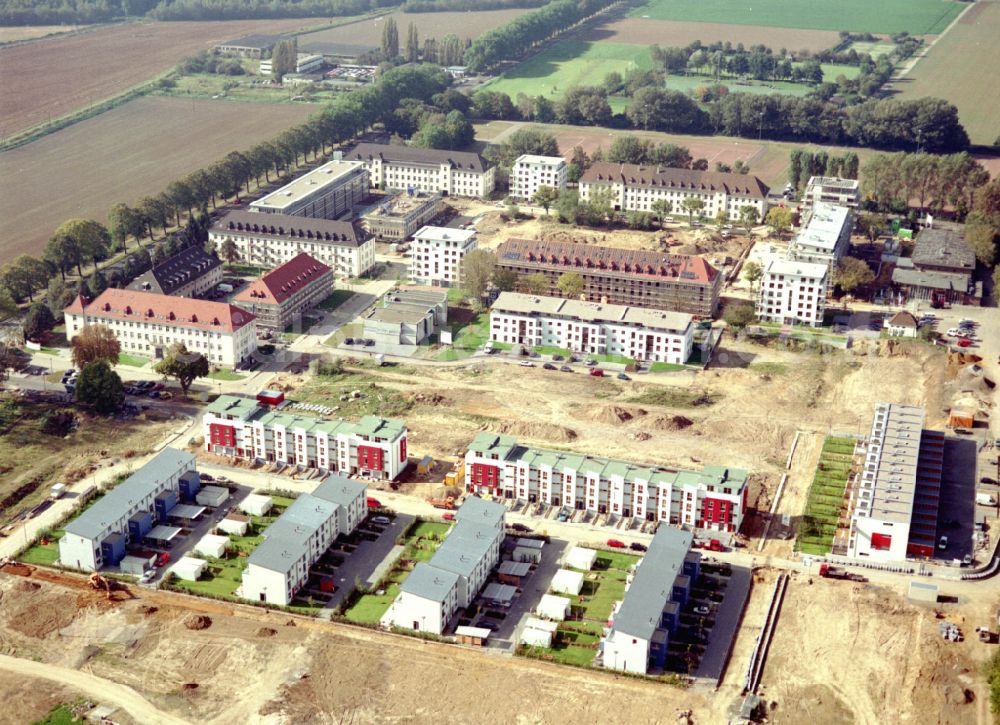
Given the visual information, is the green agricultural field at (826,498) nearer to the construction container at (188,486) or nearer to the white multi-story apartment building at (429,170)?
the construction container at (188,486)

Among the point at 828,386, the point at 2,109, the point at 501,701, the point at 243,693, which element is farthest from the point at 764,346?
the point at 2,109

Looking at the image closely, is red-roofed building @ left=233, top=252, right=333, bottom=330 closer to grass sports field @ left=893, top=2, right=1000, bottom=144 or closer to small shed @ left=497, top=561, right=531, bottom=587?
small shed @ left=497, top=561, right=531, bottom=587

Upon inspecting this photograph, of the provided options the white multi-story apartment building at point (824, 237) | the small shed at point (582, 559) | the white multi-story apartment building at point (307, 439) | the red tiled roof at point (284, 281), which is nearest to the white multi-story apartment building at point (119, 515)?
the white multi-story apartment building at point (307, 439)

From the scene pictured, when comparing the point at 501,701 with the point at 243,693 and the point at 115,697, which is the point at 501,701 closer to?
the point at 243,693

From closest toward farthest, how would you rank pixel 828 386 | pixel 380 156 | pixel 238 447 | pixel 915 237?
pixel 238 447 → pixel 828 386 → pixel 915 237 → pixel 380 156

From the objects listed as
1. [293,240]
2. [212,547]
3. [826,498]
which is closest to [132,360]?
[293,240]
